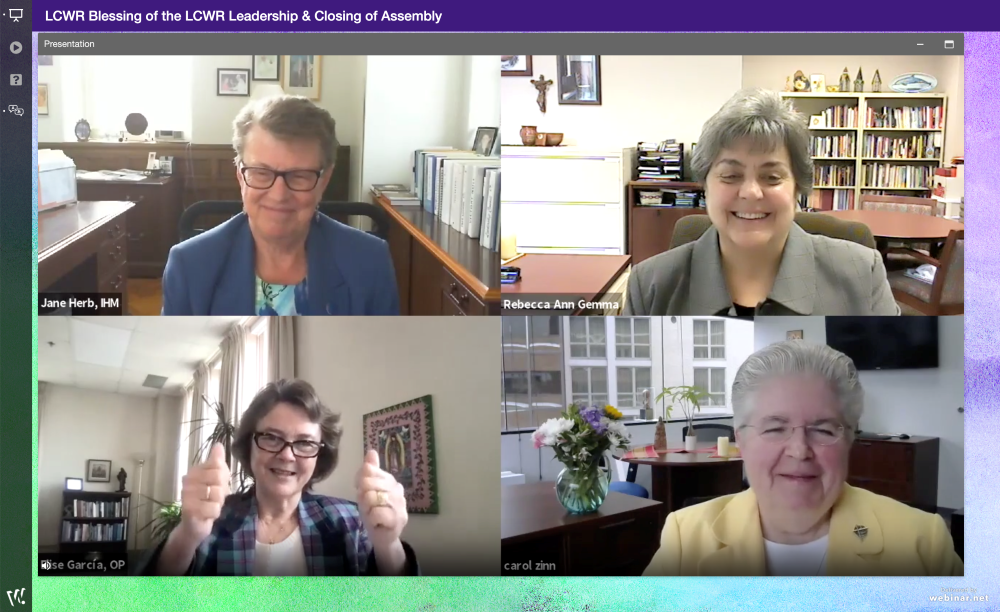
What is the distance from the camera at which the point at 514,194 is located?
7.79 ft

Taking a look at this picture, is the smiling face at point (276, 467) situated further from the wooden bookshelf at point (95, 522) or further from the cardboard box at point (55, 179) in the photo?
the cardboard box at point (55, 179)

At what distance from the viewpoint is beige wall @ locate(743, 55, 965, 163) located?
2359mm

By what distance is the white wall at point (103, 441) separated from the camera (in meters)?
2.39

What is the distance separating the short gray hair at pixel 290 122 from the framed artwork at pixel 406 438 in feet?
1.98

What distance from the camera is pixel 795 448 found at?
239 centimetres

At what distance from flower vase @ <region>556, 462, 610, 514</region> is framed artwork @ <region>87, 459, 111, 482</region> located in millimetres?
1061

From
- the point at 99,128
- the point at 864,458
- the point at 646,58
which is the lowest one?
the point at 864,458

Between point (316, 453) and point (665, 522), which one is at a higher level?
point (316, 453)

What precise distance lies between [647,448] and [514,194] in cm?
68

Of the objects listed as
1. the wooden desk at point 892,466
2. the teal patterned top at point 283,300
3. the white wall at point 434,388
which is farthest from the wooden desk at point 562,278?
the wooden desk at point 892,466

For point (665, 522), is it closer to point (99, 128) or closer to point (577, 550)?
point (577, 550)

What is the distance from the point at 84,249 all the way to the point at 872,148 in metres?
1.88
